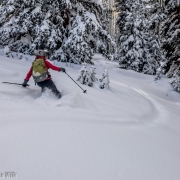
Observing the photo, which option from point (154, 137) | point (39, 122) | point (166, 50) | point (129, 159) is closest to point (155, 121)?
point (154, 137)

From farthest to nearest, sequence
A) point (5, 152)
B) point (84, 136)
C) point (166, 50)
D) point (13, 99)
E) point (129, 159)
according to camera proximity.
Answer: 1. point (166, 50)
2. point (13, 99)
3. point (84, 136)
4. point (129, 159)
5. point (5, 152)

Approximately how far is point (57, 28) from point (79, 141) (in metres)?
10.6

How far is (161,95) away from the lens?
969cm

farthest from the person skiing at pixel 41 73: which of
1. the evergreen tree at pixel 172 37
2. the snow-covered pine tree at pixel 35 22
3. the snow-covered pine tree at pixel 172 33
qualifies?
the snow-covered pine tree at pixel 172 33

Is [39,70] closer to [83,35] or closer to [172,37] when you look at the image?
[83,35]

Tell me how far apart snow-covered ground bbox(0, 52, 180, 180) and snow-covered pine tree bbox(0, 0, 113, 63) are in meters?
7.11

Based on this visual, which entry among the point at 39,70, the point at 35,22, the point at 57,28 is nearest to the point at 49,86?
the point at 39,70

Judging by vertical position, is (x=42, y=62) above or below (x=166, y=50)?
below

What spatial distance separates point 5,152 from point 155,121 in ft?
13.3

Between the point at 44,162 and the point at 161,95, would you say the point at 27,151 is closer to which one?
the point at 44,162

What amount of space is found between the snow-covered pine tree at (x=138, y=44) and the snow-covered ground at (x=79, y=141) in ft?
39.8

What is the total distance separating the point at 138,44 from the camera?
16594 millimetres

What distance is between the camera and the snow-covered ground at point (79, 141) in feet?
8.50

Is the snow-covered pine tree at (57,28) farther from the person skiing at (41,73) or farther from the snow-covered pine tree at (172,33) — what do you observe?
the person skiing at (41,73)
